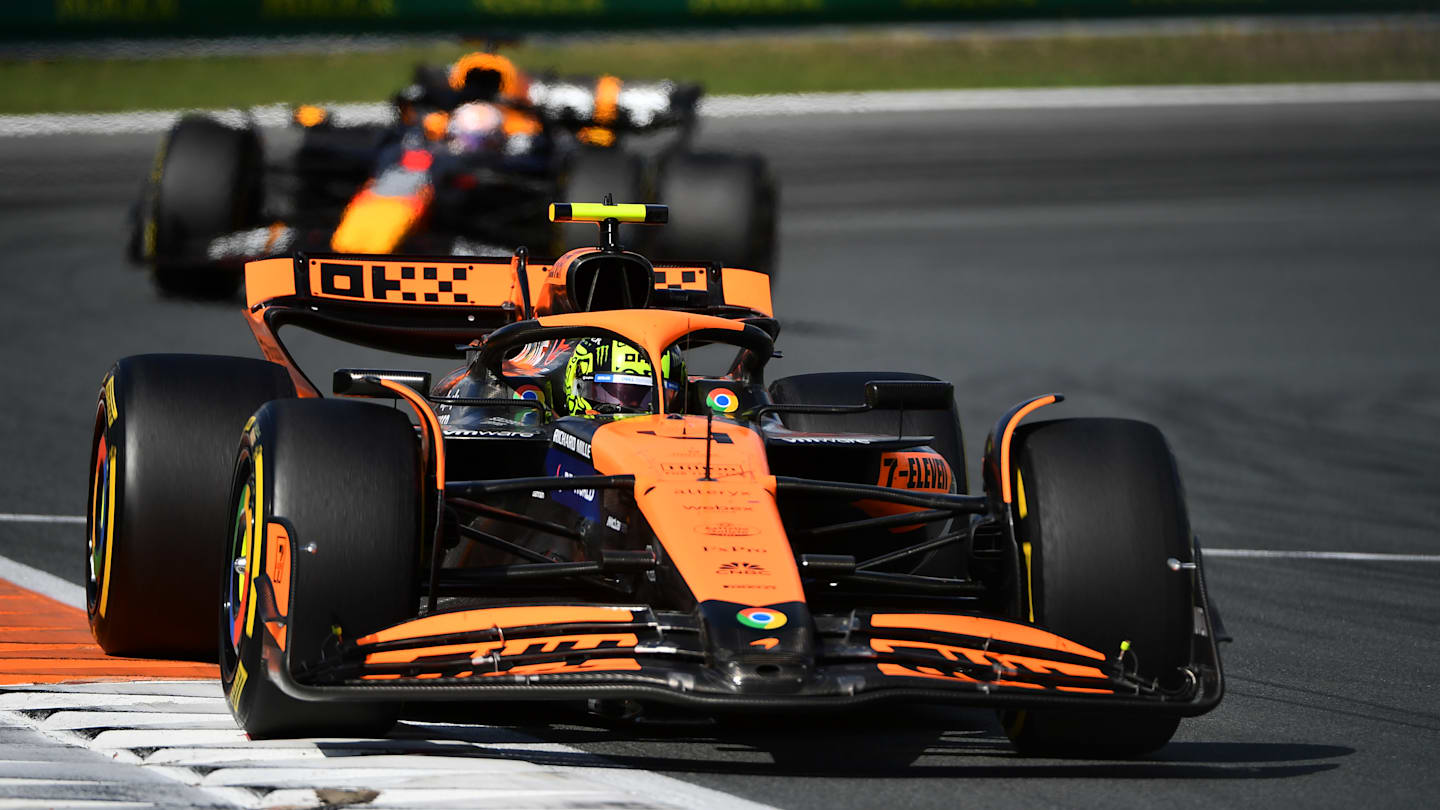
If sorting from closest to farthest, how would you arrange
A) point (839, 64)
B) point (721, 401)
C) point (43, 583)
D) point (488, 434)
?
point (488, 434), point (721, 401), point (43, 583), point (839, 64)

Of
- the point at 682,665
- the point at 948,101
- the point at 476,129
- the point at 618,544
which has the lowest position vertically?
the point at 682,665

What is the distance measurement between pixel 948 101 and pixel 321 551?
885 inches

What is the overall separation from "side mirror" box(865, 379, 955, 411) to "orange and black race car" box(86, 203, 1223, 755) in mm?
11

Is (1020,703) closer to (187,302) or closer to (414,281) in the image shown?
(414,281)

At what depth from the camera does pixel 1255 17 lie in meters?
30.0

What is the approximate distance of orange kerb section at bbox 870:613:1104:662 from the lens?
19.3 feet

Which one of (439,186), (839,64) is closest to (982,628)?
(439,186)

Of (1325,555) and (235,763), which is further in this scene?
(1325,555)

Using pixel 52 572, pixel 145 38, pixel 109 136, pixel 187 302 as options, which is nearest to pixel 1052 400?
pixel 52 572

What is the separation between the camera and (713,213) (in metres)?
16.0

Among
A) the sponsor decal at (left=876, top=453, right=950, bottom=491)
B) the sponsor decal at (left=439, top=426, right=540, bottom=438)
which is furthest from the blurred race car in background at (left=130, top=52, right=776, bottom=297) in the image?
the sponsor decal at (left=439, top=426, right=540, bottom=438)

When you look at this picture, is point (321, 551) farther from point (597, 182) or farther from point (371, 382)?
point (597, 182)

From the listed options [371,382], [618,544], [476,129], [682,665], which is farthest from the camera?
[476,129]

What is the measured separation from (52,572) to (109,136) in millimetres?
16328
